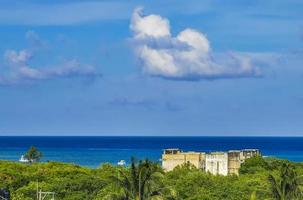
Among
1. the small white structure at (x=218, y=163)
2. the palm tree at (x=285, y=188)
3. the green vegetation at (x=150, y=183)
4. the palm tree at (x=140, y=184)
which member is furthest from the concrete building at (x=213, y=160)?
the palm tree at (x=140, y=184)

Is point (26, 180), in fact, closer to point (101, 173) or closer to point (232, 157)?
point (101, 173)

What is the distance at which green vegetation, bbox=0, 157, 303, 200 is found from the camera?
5981 cm

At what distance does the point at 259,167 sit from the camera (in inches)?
5162

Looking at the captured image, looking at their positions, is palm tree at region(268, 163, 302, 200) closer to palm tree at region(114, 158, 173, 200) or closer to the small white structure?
palm tree at region(114, 158, 173, 200)

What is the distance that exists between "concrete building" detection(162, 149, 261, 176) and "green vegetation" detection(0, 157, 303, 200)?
3.30 m

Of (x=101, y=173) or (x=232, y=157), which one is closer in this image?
(x=101, y=173)

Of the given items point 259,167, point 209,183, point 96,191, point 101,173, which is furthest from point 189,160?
point 96,191

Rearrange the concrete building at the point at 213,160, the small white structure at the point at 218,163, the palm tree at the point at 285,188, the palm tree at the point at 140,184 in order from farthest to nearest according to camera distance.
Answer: the concrete building at the point at 213,160 < the small white structure at the point at 218,163 < the palm tree at the point at 285,188 < the palm tree at the point at 140,184

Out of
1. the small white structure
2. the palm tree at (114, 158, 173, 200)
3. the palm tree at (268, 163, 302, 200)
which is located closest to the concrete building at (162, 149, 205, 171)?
the small white structure

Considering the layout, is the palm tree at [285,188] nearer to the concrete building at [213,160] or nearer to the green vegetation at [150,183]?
the green vegetation at [150,183]

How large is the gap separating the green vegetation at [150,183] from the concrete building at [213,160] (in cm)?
330

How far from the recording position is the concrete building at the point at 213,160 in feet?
444

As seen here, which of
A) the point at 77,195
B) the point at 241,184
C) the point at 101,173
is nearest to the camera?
the point at 77,195

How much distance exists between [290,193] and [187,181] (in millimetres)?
34125
